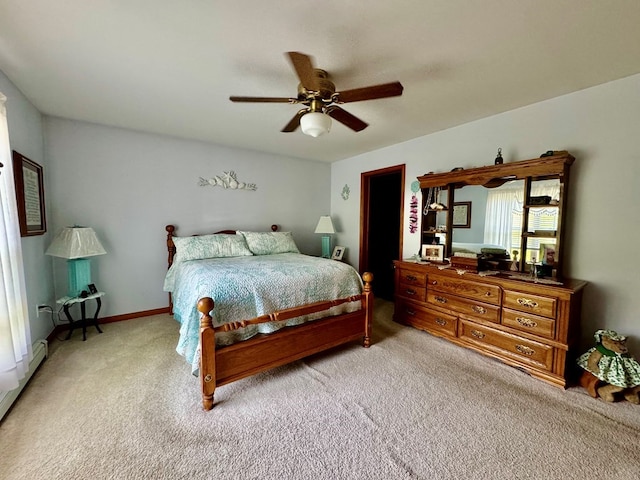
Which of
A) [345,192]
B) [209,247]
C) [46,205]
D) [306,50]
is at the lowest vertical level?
[209,247]

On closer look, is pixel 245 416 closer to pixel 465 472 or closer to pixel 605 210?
pixel 465 472

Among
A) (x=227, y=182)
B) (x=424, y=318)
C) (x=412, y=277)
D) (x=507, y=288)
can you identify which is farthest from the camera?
(x=227, y=182)

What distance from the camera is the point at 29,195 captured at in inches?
94.6

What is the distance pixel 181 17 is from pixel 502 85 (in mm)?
2327

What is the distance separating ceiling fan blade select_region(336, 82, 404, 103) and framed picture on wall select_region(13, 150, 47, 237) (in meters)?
2.66

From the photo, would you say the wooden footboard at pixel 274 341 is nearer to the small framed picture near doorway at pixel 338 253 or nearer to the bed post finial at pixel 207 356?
the bed post finial at pixel 207 356

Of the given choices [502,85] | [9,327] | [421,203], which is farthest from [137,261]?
[502,85]

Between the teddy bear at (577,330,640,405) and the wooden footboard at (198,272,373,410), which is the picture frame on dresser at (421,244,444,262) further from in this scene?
the teddy bear at (577,330,640,405)

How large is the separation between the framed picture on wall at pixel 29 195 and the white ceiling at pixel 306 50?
635 millimetres

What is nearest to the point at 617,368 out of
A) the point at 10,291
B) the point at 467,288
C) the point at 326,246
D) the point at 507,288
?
the point at 507,288

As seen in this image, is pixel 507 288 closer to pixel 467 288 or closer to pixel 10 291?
pixel 467 288

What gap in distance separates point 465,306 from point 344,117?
208 cm

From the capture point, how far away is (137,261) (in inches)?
135

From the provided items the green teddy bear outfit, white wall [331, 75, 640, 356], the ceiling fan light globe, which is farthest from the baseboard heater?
white wall [331, 75, 640, 356]
